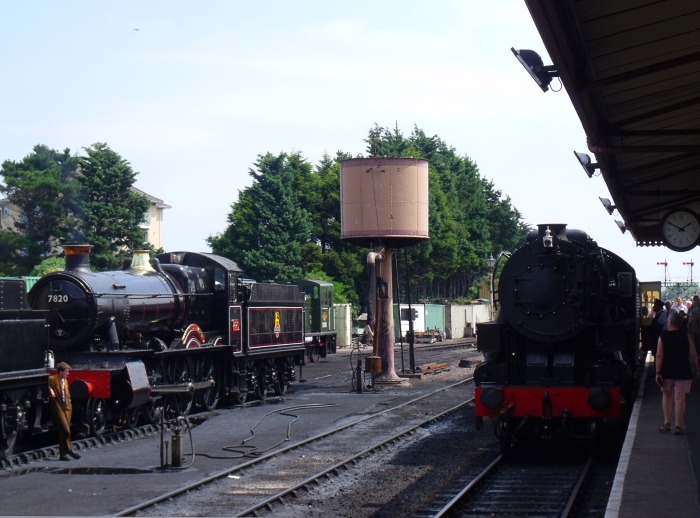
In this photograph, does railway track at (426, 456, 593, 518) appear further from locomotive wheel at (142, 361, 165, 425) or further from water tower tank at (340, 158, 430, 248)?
water tower tank at (340, 158, 430, 248)

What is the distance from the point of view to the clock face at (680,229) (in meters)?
15.1

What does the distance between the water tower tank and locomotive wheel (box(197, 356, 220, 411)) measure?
269 inches

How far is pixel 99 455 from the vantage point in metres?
15.0

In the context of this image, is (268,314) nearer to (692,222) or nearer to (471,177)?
(692,222)

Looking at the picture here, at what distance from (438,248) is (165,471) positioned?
195 ft

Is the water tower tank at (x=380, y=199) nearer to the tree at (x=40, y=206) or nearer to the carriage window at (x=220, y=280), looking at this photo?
the carriage window at (x=220, y=280)

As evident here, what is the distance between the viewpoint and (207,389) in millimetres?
21094

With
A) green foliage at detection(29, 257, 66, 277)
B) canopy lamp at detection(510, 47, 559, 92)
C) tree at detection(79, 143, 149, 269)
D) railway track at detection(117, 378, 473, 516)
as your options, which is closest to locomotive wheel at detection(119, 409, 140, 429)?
railway track at detection(117, 378, 473, 516)

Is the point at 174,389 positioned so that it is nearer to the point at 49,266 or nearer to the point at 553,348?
the point at 553,348

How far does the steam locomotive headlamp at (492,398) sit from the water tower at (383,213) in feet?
43.1

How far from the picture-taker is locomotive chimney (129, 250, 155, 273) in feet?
63.9

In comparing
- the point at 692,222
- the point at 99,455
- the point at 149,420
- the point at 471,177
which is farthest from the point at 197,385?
the point at 471,177

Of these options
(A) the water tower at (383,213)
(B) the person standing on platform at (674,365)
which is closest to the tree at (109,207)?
(A) the water tower at (383,213)

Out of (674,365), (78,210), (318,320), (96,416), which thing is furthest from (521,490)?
(78,210)
